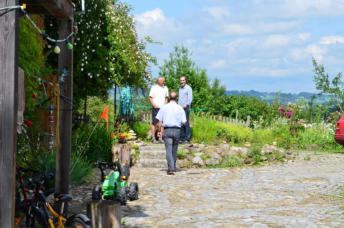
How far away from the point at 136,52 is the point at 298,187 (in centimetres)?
670

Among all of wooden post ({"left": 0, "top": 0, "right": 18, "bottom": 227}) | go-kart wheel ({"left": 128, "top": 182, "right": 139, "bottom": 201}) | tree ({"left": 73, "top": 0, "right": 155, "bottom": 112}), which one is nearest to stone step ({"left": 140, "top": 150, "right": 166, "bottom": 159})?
tree ({"left": 73, "top": 0, "right": 155, "bottom": 112})

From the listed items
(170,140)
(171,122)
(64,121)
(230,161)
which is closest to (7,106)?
(64,121)

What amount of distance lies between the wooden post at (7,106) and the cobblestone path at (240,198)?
3039 mm

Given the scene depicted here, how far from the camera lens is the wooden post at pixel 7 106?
11.1 feet

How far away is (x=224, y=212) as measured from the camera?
7098 mm

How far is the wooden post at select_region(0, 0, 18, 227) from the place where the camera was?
3.39m

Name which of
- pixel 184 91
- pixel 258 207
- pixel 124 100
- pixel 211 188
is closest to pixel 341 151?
pixel 184 91

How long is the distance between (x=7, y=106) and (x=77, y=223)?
77.4 inches

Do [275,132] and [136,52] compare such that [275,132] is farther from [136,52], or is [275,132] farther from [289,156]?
[136,52]

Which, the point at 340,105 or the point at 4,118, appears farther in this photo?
the point at 340,105

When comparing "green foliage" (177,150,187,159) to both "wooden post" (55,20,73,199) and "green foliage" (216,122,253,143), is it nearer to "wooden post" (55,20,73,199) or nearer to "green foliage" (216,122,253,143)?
"green foliage" (216,122,253,143)

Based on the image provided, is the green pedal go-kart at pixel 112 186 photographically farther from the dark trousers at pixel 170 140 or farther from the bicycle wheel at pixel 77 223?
the dark trousers at pixel 170 140

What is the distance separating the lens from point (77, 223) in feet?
16.3

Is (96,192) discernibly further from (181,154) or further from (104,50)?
(104,50)
